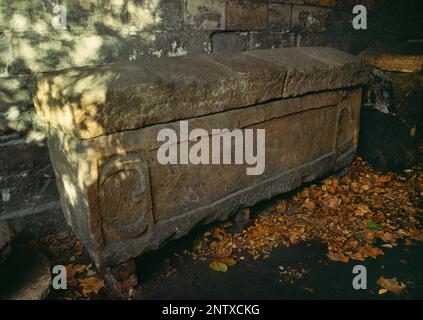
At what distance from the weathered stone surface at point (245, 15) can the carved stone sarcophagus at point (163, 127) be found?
0.77 metres

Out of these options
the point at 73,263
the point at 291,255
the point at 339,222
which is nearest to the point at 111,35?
the point at 73,263

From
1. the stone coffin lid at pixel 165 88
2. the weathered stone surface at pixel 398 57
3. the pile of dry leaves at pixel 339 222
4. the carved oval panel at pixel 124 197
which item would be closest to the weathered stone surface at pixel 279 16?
the weathered stone surface at pixel 398 57

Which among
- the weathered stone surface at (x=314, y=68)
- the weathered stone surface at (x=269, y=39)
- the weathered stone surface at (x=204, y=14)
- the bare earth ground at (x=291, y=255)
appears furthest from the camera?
the weathered stone surface at (x=269, y=39)

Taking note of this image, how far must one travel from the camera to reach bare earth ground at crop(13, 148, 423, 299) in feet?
7.70

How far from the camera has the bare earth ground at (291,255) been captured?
235 cm

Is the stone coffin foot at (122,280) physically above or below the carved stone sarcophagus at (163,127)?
below

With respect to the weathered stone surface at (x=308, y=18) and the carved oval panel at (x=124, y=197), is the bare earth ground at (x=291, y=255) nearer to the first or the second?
the carved oval panel at (x=124, y=197)

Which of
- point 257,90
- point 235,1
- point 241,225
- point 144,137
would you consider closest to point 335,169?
point 241,225

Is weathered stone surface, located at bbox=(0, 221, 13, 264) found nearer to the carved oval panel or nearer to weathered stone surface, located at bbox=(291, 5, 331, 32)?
the carved oval panel

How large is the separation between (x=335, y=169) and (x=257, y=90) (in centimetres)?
153

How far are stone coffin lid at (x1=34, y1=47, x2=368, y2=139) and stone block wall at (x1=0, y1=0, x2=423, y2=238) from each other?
1.33 ft

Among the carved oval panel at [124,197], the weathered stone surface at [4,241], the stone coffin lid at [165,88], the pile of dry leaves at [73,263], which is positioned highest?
the stone coffin lid at [165,88]

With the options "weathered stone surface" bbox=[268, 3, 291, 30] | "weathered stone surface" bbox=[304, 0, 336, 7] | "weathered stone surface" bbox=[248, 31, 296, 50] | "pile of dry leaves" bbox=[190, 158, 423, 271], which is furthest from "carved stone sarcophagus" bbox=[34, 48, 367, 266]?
"weathered stone surface" bbox=[304, 0, 336, 7]

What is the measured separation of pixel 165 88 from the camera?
2.01 m
